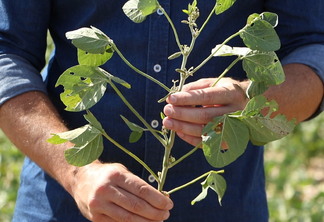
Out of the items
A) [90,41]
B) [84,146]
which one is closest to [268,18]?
[90,41]

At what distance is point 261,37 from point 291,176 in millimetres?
3557

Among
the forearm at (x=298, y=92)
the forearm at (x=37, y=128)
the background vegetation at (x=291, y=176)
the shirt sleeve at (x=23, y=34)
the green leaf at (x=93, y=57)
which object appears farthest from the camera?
the background vegetation at (x=291, y=176)

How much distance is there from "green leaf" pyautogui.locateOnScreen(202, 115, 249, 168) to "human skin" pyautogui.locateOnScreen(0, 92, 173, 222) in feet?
0.62

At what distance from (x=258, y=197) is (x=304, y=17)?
60 cm

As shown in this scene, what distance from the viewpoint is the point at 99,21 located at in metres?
2.48

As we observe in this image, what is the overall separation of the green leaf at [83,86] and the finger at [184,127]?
18 centimetres

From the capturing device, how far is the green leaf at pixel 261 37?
181cm

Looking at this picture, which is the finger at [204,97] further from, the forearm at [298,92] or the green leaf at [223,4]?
the forearm at [298,92]

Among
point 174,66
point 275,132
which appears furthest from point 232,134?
point 174,66

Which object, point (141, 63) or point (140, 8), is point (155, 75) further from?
point (140, 8)

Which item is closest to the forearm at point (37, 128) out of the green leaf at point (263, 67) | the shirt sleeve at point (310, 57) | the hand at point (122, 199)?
the hand at point (122, 199)

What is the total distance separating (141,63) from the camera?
2430 millimetres

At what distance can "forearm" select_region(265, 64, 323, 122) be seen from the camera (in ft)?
7.64

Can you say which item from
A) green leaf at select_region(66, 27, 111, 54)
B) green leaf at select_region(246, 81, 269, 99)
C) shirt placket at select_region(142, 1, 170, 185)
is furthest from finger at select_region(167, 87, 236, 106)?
shirt placket at select_region(142, 1, 170, 185)
